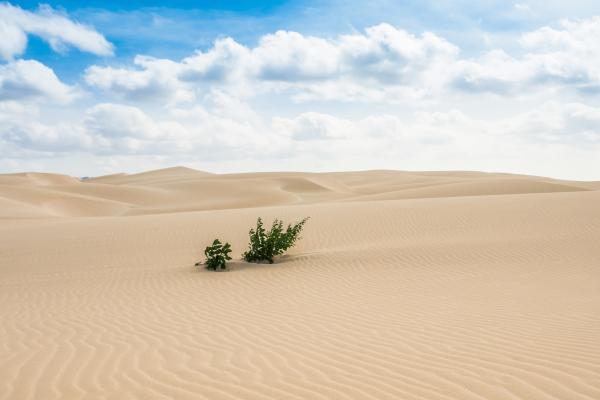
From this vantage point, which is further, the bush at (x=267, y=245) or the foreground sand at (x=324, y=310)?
the bush at (x=267, y=245)

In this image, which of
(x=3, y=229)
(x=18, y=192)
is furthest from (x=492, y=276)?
(x=18, y=192)

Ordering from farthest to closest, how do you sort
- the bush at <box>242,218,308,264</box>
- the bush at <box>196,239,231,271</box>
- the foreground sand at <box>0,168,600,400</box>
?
the bush at <box>242,218,308,264</box>
the bush at <box>196,239,231,271</box>
the foreground sand at <box>0,168,600,400</box>

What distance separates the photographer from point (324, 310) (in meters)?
7.59

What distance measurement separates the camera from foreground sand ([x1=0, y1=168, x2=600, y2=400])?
173 inches

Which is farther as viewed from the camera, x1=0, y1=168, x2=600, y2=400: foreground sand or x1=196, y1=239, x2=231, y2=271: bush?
x1=196, y1=239, x2=231, y2=271: bush

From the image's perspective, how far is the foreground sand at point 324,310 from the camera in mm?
4398

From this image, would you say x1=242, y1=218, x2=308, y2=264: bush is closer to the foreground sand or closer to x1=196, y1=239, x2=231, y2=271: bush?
the foreground sand

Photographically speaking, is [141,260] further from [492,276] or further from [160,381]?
[160,381]

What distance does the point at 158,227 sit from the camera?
765 inches

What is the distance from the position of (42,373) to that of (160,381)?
4.00ft

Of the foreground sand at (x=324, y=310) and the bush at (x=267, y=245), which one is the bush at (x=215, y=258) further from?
the bush at (x=267, y=245)

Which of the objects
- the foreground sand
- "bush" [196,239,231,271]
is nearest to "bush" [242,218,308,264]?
the foreground sand

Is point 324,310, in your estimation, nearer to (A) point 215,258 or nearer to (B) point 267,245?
(A) point 215,258

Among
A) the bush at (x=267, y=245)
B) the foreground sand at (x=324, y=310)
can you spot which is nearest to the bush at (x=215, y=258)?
the foreground sand at (x=324, y=310)
